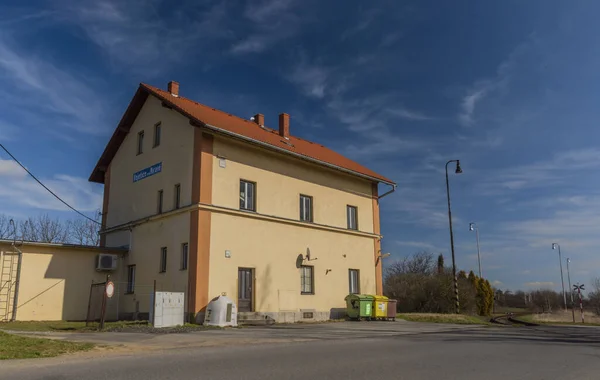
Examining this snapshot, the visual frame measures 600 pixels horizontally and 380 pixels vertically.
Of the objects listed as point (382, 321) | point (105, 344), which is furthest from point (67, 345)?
point (382, 321)

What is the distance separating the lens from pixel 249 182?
71.4 feet

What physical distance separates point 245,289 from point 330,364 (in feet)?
40.8

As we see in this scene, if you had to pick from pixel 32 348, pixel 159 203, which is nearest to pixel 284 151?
pixel 159 203

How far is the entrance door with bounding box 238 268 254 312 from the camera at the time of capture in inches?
802

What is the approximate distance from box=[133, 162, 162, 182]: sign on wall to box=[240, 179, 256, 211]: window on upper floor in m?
3.99

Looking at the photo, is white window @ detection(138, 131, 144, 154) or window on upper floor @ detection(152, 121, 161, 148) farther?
white window @ detection(138, 131, 144, 154)

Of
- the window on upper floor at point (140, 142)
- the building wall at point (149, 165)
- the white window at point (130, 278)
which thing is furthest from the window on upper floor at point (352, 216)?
the white window at point (130, 278)

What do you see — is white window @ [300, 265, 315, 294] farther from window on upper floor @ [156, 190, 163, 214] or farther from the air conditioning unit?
the air conditioning unit

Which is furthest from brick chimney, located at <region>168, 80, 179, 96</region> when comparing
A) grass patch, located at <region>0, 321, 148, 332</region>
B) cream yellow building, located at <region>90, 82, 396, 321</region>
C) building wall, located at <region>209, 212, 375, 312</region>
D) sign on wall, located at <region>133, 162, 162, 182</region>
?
grass patch, located at <region>0, 321, 148, 332</region>

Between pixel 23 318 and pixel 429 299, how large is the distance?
25.5 m

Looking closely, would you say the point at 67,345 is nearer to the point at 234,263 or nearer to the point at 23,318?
the point at 234,263

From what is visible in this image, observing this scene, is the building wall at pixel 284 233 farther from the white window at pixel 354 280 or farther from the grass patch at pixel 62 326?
the grass patch at pixel 62 326

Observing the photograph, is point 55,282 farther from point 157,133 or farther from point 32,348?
point 32,348

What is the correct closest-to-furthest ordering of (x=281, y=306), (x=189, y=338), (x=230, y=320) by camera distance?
(x=189, y=338), (x=230, y=320), (x=281, y=306)
